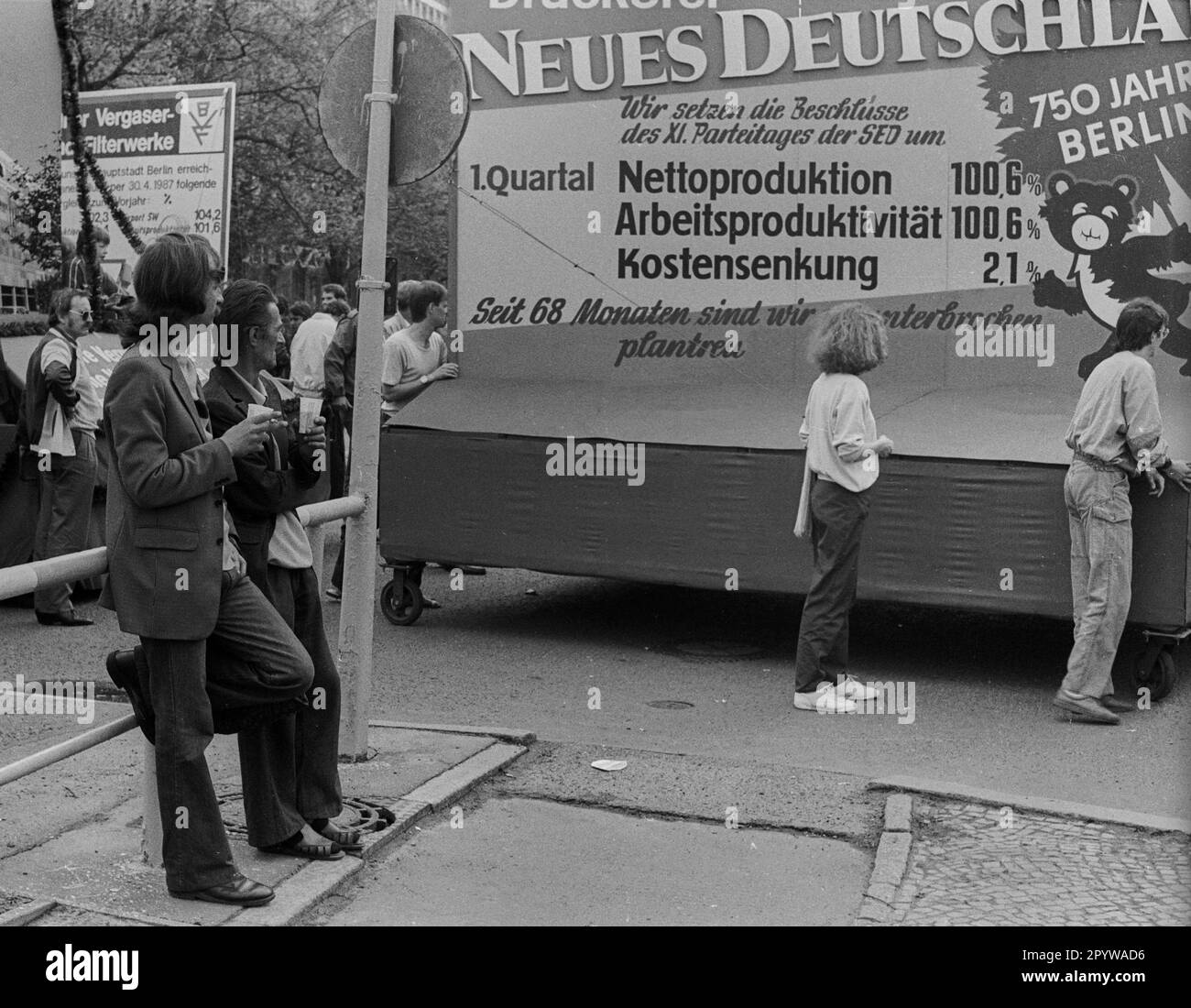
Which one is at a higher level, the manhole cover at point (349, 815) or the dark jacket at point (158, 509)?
the dark jacket at point (158, 509)

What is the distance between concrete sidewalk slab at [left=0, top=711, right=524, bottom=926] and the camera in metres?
4.41

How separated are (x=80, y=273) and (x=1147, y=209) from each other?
268 inches

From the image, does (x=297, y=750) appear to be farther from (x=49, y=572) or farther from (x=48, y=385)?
(x=48, y=385)

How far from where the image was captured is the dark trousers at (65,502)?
961 centimetres

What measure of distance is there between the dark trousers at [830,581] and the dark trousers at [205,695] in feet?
11.0

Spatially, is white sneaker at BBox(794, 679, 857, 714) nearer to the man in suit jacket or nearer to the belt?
the belt

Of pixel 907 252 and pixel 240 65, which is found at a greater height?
pixel 240 65

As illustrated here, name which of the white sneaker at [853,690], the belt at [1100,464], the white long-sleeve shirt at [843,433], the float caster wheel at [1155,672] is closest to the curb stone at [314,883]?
the white sneaker at [853,690]

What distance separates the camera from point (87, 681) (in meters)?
7.61

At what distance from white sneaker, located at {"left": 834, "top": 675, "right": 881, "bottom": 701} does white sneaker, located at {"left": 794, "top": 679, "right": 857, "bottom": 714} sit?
0.03 meters

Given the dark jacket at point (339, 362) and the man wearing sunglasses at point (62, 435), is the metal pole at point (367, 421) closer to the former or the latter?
the man wearing sunglasses at point (62, 435)

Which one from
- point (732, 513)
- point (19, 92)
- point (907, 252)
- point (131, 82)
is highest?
point (131, 82)

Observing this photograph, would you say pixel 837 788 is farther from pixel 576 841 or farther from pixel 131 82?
pixel 131 82
